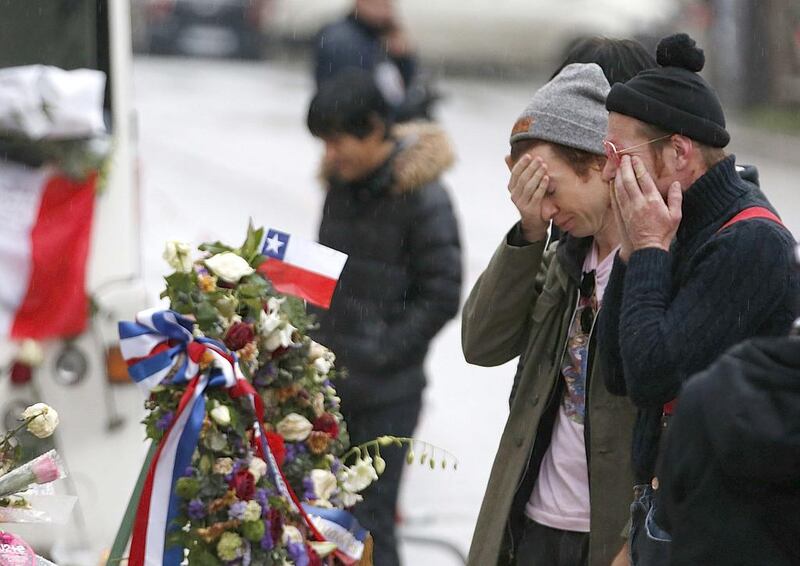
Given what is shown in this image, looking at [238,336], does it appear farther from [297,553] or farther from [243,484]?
[297,553]

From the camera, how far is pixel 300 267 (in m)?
3.37

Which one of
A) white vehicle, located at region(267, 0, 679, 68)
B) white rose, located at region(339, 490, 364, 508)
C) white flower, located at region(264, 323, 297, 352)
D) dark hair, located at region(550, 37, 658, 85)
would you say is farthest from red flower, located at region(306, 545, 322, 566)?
white vehicle, located at region(267, 0, 679, 68)

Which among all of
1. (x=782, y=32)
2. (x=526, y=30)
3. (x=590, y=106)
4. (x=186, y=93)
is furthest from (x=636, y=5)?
(x=590, y=106)

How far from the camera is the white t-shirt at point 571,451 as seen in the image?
128 inches

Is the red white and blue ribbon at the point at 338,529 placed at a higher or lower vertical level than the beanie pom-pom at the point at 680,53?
lower

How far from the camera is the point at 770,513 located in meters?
2.22

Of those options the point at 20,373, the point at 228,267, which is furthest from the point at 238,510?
the point at 20,373

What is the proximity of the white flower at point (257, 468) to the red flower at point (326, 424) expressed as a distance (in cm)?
25

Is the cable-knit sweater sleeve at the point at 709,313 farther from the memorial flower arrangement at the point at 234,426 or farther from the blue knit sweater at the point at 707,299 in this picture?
the memorial flower arrangement at the point at 234,426

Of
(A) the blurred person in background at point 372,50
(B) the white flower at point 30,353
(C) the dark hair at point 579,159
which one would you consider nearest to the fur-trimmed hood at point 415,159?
(B) the white flower at point 30,353

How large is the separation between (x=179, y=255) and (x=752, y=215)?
4.04 feet

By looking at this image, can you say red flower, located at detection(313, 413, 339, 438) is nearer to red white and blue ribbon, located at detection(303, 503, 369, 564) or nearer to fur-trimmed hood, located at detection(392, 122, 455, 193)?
red white and blue ribbon, located at detection(303, 503, 369, 564)

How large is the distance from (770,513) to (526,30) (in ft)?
60.5

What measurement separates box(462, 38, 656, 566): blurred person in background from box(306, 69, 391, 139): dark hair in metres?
1.38
